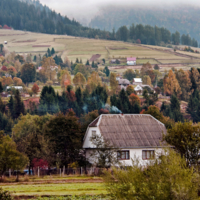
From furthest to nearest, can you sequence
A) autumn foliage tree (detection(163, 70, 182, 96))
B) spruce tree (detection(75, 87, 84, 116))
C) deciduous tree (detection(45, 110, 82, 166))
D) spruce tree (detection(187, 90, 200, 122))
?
autumn foliage tree (detection(163, 70, 182, 96)) < spruce tree (detection(75, 87, 84, 116)) < spruce tree (detection(187, 90, 200, 122)) < deciduous tree (detection(45, 110, 82, 166))

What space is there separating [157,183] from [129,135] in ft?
105

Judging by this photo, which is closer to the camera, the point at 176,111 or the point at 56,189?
the point at 56,189

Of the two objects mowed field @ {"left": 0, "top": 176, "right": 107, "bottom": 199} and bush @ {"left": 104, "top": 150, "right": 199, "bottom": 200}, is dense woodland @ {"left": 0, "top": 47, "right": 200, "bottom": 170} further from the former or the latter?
bush @ {"left": 104, "top": 150, "right": 199, "bottom": 200}

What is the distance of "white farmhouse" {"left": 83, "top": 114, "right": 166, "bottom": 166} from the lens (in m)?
47.9

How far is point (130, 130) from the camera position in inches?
1998

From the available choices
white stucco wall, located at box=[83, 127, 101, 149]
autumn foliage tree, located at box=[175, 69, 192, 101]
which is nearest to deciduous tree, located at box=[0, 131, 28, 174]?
white stucco wall, located at box=[83, 127, 101, 149]

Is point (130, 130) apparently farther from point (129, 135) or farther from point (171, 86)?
point (171, 86)

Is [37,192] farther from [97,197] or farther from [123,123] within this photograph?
[123,123]

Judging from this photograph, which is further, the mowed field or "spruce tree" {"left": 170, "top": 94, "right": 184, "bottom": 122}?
"spruce tree" {"left": 170, "top": 94, "right": 184, "bottom": 122}

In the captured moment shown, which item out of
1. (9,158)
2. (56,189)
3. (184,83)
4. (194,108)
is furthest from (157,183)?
(184,83)

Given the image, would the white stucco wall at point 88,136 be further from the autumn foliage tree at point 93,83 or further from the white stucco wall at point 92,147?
the autumn foliage tree at point 93,83

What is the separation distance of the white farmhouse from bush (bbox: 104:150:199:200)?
27.1 metres

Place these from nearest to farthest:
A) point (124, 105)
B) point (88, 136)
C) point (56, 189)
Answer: point (56, 189) < point (88, 136) < point (124, 105)

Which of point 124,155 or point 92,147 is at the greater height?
point 92,147
